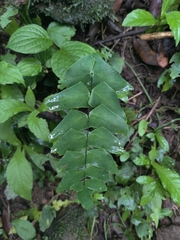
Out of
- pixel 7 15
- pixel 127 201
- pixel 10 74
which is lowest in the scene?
pixel 127 201

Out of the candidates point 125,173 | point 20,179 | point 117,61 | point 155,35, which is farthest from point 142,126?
point 20,179

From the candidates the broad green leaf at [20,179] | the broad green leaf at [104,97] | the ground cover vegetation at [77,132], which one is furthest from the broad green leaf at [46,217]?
the broad green leaf at [104,97]

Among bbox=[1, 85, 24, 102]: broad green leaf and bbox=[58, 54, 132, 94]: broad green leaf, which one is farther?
bbox=[1, 85, 24, 102]: broad green leaf

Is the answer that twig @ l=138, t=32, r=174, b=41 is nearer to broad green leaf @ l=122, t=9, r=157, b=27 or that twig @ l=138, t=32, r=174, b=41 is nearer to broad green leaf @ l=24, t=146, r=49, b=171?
broad green leaf @ l=122, t=9, r=157, b=27

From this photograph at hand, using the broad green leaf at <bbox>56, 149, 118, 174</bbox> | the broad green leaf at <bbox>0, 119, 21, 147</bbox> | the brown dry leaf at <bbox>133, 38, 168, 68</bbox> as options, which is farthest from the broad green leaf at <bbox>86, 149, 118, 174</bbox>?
the brown dry leaf at <bbox>133, 38, 168, 68</bbox>

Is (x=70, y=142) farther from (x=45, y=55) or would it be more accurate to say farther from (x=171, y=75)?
(x=171, y=75)
